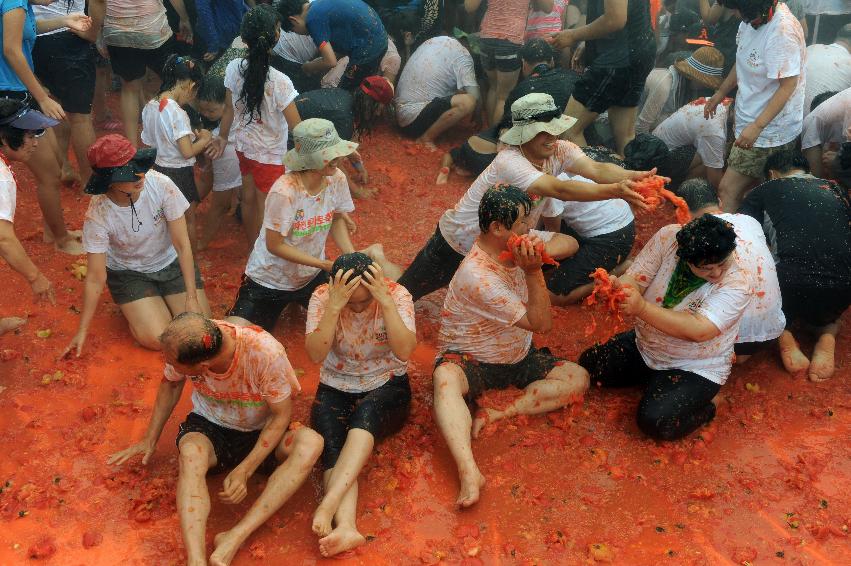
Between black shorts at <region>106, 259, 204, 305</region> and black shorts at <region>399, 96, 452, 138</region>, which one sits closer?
black shorts at <region>106, 259, 204, 305</region>

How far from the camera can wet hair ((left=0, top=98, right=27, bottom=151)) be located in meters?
4.52

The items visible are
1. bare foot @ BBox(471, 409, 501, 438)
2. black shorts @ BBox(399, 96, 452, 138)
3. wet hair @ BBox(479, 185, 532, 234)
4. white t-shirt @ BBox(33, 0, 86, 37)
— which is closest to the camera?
wet hair @ BBox(479, 185, 532, 234)

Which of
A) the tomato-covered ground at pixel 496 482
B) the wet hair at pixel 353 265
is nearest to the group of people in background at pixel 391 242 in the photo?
the wet hair at pixel 353 265

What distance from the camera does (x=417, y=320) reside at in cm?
561

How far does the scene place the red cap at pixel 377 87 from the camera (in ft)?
24.6

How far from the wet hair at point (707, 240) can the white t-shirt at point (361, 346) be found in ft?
4.73

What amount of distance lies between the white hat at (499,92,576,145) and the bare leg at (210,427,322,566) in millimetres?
2110

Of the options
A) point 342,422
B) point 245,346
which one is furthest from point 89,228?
point 342,422

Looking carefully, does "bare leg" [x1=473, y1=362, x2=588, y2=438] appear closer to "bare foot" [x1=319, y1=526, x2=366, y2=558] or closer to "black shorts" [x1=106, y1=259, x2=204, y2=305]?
"bare foot" [x1=319, y1=526, x2=366, y2=558]

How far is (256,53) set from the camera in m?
5.39

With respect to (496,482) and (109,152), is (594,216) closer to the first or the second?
(496,482)

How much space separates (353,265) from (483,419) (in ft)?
3.78

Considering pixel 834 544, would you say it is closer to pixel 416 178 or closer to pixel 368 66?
pixel 416 178

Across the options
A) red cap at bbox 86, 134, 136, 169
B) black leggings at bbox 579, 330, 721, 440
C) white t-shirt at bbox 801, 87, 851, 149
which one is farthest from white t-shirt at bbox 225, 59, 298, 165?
white t-shirt at bbox 801, 87, 851, 149
